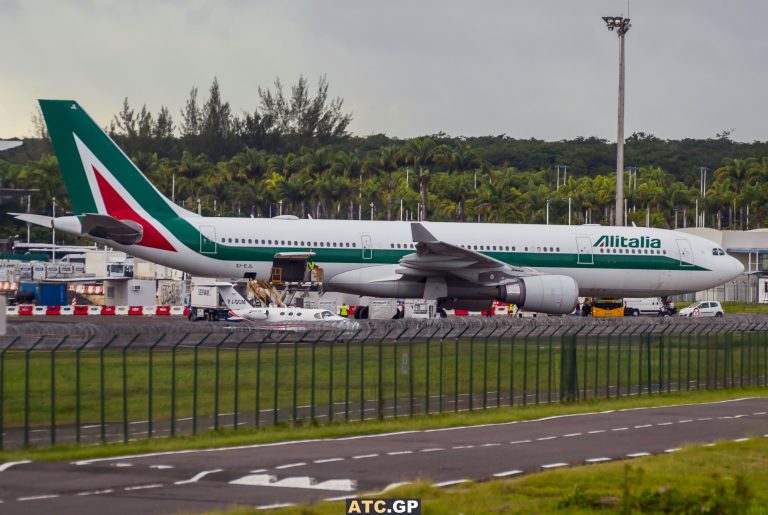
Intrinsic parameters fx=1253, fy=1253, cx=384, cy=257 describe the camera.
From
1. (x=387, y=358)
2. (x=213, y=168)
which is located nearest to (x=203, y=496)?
(x=387, y=358)

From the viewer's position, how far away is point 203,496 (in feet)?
51.8

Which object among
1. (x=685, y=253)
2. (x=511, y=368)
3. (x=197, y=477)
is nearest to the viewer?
(x=197, y=477)

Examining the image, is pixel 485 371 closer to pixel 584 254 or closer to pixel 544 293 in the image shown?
pixel 544 293

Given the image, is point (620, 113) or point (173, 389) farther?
point (620, 113)

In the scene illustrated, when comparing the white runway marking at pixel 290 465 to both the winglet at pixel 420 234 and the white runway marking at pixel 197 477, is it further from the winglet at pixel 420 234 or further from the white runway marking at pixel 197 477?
the winglet at pixel 420 234

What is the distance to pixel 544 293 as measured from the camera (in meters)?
48.1

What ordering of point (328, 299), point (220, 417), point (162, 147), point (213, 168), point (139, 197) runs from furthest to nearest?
point (162, 147), point (213, 168), point (328, 299), point (139, 197), point (220, 417)

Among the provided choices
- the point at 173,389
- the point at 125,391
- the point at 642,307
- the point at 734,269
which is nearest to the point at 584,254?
the point at 734,269

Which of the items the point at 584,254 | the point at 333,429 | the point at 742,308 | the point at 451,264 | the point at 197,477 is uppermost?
the point at 584,254

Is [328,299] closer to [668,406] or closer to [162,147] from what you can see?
[668,406]

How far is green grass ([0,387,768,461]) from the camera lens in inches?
803

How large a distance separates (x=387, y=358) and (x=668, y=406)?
790 centimetres

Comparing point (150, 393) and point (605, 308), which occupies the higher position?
point (150, 393)

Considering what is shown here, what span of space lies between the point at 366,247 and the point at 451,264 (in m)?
3.40
